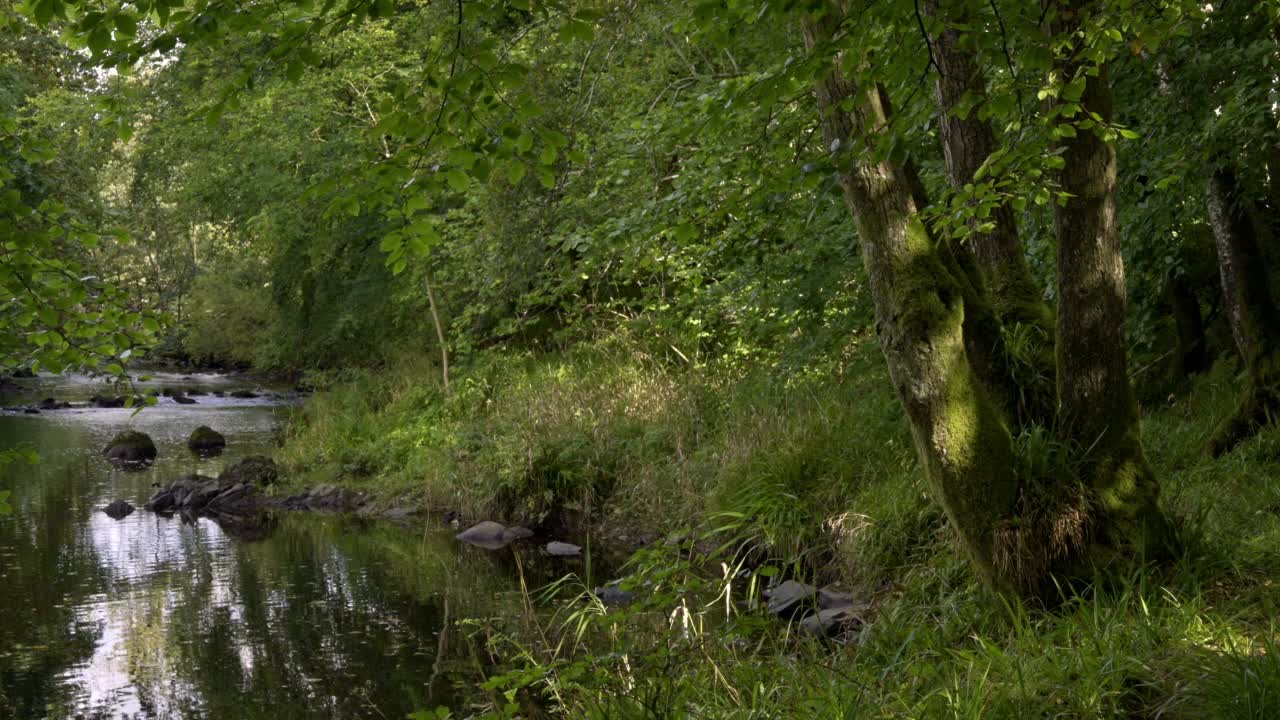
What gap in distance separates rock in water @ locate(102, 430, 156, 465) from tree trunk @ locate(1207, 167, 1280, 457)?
1495 centimetres

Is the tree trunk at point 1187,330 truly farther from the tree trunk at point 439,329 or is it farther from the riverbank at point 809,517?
the tree trunk at point 439,329

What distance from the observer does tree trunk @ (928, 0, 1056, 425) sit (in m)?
5.38

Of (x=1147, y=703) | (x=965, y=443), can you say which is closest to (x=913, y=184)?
(x=965, y=443)

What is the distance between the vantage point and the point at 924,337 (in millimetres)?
4641

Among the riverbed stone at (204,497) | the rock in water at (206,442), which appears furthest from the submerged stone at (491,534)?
the rock in water at (206,442)

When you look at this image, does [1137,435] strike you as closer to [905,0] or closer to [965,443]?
[965,443]

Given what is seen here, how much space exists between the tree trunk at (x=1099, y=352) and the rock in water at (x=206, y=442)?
15721 millimetres

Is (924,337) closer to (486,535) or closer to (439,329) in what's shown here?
(486,535)

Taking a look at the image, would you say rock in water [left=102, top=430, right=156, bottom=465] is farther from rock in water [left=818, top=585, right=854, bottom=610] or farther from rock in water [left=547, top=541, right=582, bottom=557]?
rock in water [left=818, top=585, right=854, bottom=610]

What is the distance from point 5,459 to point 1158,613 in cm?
441

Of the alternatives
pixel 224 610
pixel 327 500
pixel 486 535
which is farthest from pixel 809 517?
pixel 327 500

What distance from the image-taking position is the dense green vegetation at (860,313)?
146 inches

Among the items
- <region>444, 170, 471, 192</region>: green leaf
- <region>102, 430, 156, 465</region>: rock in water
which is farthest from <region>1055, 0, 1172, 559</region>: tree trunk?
<region>102, 430, 156, 465</region>: rock in water

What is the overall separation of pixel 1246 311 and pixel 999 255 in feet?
8.47
